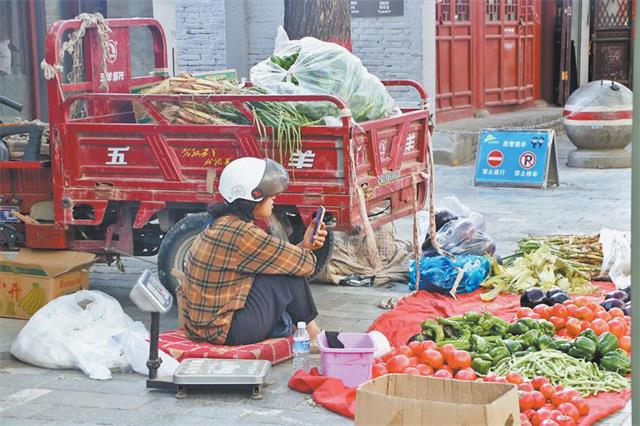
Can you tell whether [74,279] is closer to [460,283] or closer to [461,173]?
[460,283]

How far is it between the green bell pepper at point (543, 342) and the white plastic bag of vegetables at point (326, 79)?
7.42 ft

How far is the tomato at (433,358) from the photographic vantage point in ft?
19.8

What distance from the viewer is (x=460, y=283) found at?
8234 mm

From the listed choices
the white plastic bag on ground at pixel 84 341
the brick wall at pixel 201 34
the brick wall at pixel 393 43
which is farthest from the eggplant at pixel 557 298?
the brick wall at pixel 201 34

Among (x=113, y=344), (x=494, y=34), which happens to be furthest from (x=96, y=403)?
(x=494, y=34)

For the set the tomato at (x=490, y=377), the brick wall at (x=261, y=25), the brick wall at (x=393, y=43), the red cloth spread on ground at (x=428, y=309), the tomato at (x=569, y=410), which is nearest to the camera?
the tomato at (x=569, y=410)

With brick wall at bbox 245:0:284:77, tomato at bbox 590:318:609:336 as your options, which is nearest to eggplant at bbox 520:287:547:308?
tomato at bbox 590:318:609:336

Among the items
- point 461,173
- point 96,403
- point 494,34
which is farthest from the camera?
point 494,34

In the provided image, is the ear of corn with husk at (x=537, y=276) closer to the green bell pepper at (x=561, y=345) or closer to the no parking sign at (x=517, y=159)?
the green bell pepper at (x=561, y=345)

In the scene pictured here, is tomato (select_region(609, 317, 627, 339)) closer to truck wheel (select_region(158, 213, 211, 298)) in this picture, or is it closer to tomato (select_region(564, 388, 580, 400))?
tomato (select_region(564, 388, 580, 400))

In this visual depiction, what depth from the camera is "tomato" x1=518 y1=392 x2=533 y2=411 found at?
5.49 m

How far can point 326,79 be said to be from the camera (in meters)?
7.77

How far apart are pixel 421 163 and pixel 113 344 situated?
3.00 meters

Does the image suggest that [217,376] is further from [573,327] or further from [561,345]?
[573,327]
